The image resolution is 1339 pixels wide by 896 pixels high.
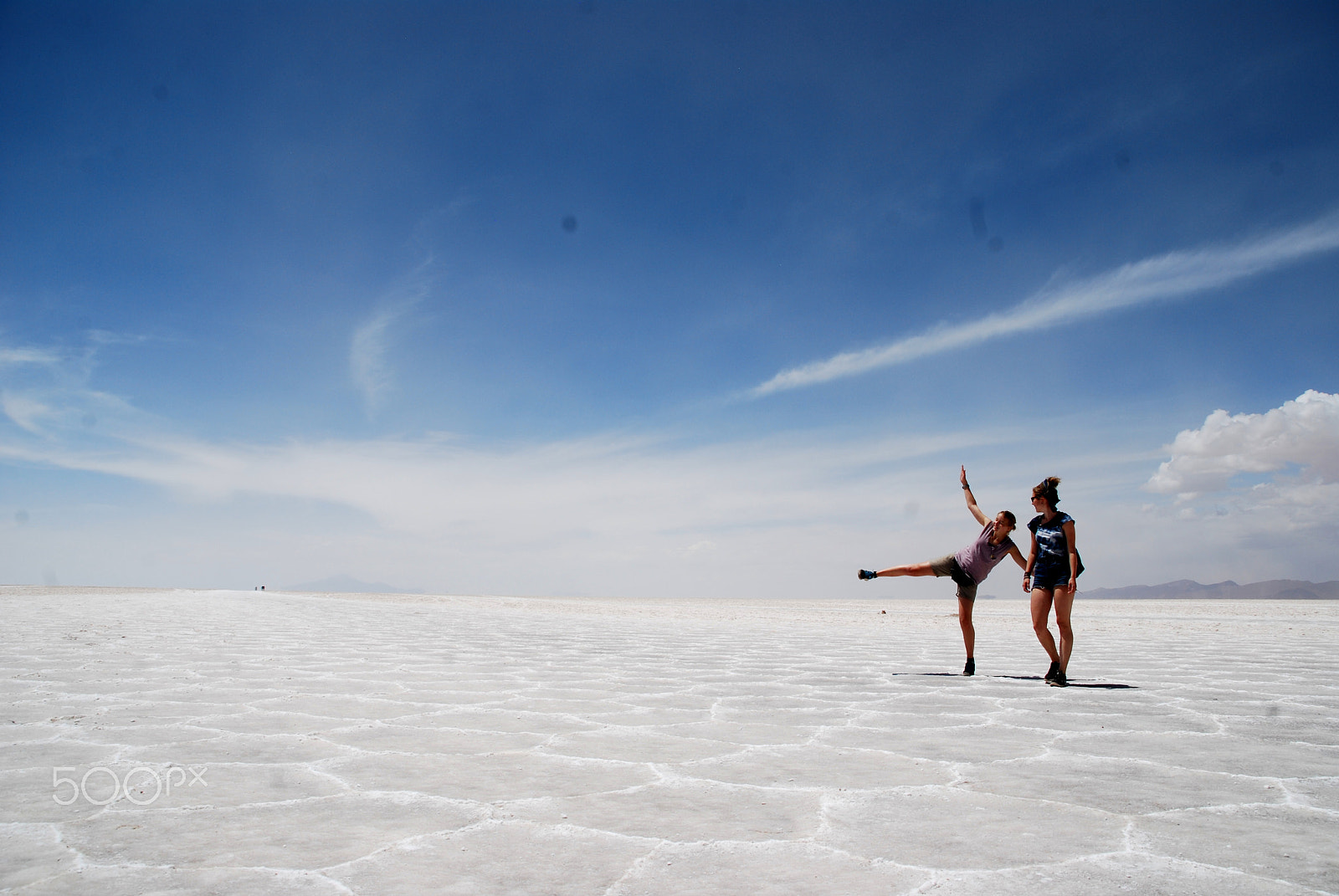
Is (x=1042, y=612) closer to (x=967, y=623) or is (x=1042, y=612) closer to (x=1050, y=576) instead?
(x=1050, y=576)

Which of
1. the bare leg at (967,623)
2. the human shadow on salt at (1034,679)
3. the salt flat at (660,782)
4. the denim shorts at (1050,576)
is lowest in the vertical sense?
the human shadow on salt at (1034,679)

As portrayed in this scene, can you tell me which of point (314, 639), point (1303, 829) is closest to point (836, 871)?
point (1303, 829)

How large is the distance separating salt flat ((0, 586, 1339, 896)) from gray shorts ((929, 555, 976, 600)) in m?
0.69

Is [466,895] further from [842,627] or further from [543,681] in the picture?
[842,627]

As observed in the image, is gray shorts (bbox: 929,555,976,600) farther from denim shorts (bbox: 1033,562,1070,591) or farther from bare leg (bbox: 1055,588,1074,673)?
bare leg (bbox: 1055,588,1074,673)

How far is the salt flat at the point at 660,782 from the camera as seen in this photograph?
1977 millimetres

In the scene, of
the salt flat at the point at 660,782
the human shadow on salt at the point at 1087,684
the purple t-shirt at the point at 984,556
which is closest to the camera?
the salt flat at the point at 660,782

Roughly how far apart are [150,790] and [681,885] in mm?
2066

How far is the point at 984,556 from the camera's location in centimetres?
610

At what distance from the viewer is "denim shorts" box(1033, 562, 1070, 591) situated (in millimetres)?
5648

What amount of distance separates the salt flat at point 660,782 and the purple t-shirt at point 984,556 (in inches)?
33.0

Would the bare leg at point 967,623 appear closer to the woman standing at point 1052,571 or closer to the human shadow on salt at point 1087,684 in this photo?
the human shadow on salt at point 1087,684

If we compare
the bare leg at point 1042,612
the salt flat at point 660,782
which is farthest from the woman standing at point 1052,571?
the salt flat at point 660,782

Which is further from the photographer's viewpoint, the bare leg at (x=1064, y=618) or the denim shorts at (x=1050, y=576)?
the denim shorts at (x=1050, y=576)
